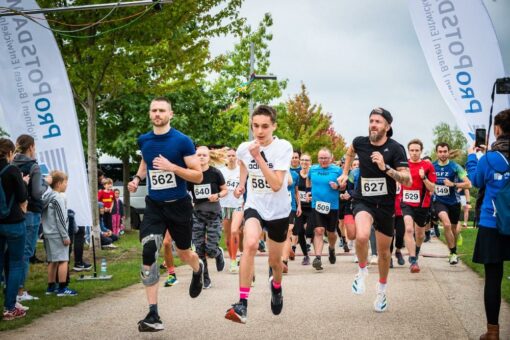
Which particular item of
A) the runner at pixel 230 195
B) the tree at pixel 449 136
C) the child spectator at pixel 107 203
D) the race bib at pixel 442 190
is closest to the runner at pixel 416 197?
the race bib at pixel 442 190

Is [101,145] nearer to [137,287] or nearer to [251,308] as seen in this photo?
[137,287]

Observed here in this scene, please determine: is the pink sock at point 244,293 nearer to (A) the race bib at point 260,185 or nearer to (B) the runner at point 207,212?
(A) the race bib at point 260,185

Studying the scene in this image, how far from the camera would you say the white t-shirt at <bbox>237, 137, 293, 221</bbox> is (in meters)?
6.76

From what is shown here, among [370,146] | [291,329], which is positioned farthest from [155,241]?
[370,146]

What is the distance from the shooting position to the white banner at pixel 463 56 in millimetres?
10781

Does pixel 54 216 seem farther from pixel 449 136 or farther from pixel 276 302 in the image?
pixel 449 136

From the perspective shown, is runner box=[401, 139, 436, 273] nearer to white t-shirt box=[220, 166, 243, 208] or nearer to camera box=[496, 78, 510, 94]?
white t-shirt box=[220, 166, 243, 208]

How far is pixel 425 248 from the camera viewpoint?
698 inches

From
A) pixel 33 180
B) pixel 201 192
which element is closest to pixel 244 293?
pixel 33 180

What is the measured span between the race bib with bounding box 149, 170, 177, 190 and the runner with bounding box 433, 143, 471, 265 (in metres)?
7.49

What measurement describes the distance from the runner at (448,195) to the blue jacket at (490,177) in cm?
671

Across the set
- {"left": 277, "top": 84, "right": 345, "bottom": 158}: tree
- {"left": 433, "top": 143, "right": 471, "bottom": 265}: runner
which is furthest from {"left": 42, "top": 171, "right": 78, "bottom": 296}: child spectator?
{"left": 277, "top": 84, "right": 345, "bottom": 158}: tree

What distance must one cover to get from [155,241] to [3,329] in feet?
5.78

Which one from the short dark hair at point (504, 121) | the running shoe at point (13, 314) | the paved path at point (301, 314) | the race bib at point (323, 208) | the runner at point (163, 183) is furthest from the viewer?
the race bib at point (323, 208)
